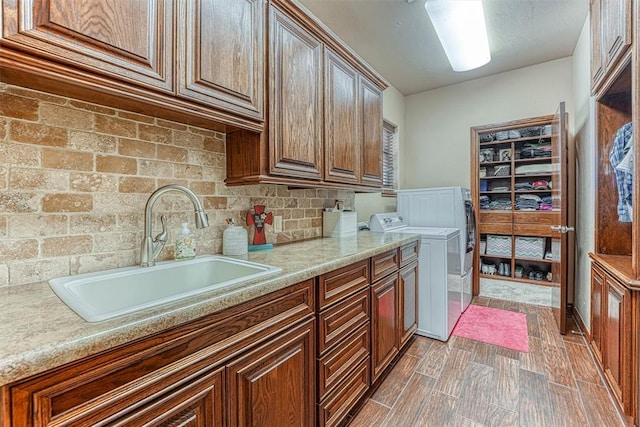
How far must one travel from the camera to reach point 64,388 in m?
0.60

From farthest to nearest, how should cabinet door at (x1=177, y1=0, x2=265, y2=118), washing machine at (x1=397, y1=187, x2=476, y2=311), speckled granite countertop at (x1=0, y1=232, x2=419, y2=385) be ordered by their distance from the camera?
washing machine at (x1=397, y1=187, x2=476, y2=311) < cabinet door at (x1=177, y1=0, x2=265, y2=118) < speckled granite countertop at (x1=0, y1=232, x2=419, y2=385)

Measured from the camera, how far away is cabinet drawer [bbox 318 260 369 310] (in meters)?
1.35

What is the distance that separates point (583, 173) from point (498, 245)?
151cm

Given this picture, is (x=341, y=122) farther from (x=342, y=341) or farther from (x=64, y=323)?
(x=64, y=323)

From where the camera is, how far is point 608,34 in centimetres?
167

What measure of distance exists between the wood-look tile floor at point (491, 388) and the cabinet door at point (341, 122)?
1.44m

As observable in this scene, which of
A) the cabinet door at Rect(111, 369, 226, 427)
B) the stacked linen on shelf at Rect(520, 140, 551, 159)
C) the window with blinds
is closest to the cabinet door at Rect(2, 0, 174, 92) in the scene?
the cabinet door at Rect(111, 369, 226, 427)

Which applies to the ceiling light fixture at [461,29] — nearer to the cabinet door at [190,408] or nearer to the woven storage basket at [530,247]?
the woven storage basket at [530,247]

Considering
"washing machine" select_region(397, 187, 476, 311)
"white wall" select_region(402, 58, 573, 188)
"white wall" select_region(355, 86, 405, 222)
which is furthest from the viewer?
"white wall" select_region(402, 58, 573, 188)

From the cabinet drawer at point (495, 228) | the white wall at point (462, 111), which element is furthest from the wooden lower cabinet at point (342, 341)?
the cabinet drawer at point (495, 228)

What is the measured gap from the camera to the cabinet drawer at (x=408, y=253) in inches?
86.7

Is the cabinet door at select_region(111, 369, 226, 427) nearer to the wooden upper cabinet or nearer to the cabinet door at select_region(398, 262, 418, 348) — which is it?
the cabinet door at select_region(398, 262, 418, 348)

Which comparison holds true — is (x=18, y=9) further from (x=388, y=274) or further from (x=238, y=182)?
(x=388, y=274)

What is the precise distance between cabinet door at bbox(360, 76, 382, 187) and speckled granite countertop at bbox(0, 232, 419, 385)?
1472mm
